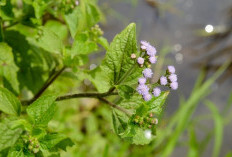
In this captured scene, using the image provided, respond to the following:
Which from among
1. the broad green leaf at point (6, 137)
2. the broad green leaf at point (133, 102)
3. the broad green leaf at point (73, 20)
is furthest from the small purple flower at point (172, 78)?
the broad green leaf at point (6, 137)

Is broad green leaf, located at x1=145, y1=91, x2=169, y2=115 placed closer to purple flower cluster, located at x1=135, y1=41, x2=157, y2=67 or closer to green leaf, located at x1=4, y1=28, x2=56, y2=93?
purple flower cluster, located at x1=135, y1=41, x2=157, y2=67

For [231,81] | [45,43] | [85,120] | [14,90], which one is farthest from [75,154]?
[231,81]

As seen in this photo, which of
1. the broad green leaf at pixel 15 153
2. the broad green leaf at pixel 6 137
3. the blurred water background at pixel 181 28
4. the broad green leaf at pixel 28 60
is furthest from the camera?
the blurred water background at pixel 181 28

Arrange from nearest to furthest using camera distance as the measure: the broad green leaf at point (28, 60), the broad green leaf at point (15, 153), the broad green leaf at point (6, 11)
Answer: the broad green leaf at point (15, 153), the broad green leaf at point (6, 11), the broad green leaf at point (28, 60)

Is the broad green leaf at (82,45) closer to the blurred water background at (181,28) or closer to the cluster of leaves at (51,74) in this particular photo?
the cluster of leaves at (51,74)

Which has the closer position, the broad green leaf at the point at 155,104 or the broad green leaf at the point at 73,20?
the broad green leaf at the point at 155,104

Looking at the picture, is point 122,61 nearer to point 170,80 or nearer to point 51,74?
point 170,80

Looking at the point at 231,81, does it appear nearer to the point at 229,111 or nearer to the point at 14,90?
the point at 229,111

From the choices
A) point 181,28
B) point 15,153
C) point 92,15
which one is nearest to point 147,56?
point 92,15
